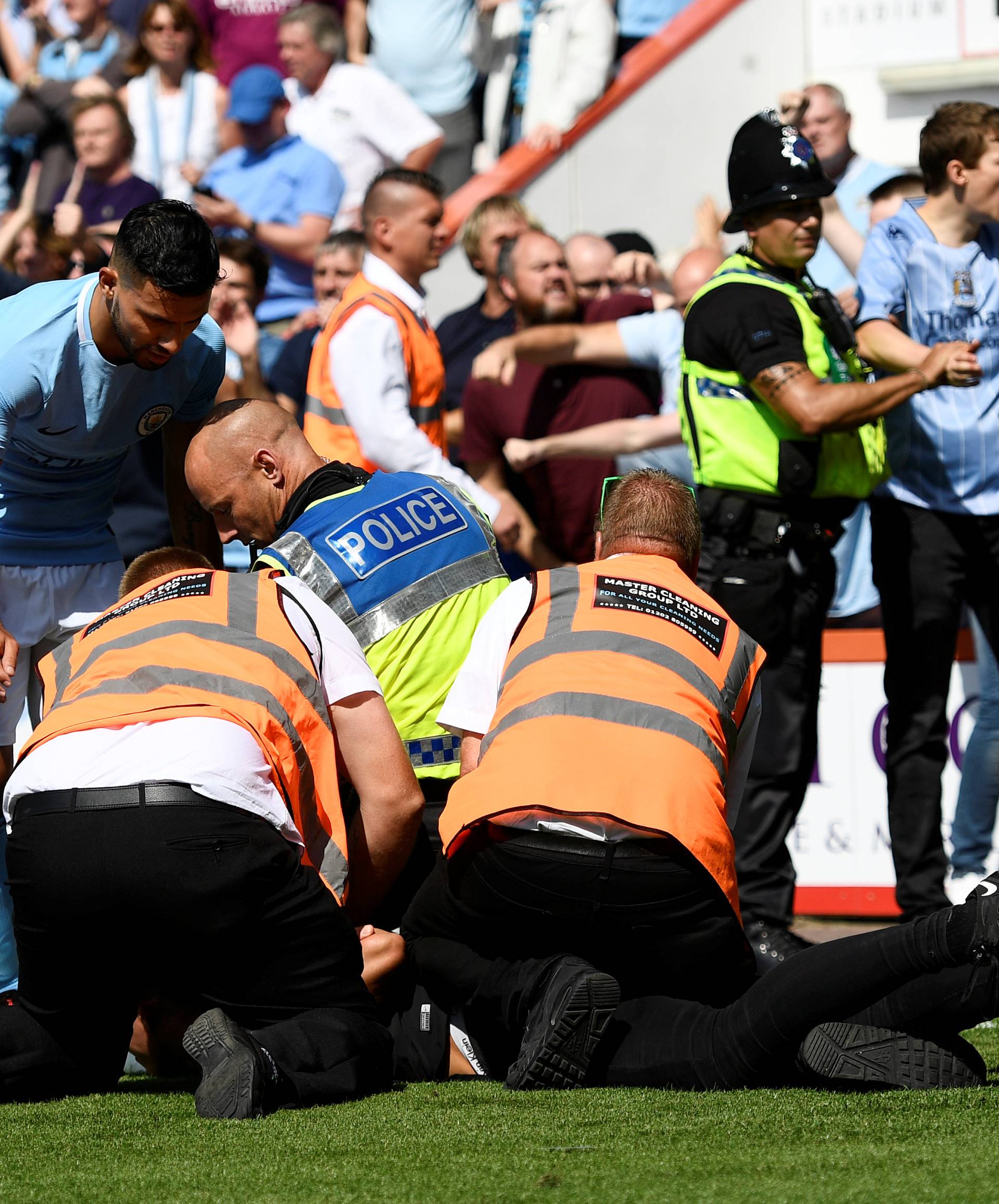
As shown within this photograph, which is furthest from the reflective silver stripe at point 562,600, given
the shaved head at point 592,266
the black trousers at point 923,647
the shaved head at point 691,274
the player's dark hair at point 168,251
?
the shaved head at point 592,266

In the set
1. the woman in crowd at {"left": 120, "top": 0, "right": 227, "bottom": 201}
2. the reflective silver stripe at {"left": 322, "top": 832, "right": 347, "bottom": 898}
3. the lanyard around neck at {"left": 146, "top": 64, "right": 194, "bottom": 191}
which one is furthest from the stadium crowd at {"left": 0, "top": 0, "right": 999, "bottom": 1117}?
the lanyard around neck at {"left": 146, "top": 64, "right": 194, "bottom": 191}

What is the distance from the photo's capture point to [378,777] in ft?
11.2

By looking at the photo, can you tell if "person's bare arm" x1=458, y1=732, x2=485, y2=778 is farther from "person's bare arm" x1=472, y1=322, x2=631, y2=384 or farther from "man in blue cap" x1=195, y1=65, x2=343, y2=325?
"man in blue cap" x1=195, y1=65, x2=343, y2=325

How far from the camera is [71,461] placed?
4.19 meters

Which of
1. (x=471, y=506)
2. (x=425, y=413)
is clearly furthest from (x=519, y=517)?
(x=471, y=506)

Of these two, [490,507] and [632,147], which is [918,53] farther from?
[490,507]

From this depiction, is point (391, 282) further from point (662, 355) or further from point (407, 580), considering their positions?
point (407, 580)

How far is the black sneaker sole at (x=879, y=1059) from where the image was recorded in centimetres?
309

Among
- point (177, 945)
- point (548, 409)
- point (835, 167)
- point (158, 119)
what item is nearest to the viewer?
point (177, 945)

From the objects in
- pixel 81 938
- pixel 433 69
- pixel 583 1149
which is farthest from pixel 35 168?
pixel 583 1149

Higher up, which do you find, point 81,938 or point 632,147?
point 632,147

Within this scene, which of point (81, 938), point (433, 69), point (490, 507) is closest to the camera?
point (81, 938)

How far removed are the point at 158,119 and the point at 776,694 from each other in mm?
6517

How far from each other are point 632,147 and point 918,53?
1740 millimetres
